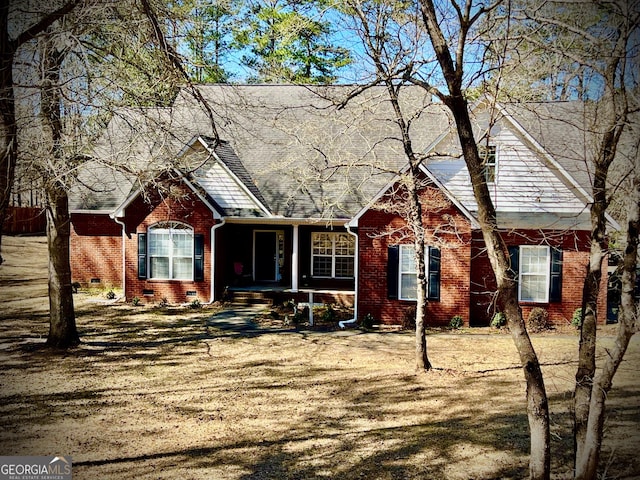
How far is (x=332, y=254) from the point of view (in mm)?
21062

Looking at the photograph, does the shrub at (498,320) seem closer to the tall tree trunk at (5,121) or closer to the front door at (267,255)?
the front door at (267,255)

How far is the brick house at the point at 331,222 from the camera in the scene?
53.5ft

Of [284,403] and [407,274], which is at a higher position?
[407,274]

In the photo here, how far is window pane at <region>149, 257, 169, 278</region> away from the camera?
19328 millimetres

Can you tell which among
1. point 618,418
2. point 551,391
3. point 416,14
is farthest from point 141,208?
Result: point 618,418

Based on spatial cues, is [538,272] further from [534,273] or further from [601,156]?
[601,156]

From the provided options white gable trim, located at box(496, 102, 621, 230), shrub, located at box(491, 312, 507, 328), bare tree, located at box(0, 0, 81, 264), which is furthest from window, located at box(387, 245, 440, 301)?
bare tree, located at box(0, 0, 81, 264)

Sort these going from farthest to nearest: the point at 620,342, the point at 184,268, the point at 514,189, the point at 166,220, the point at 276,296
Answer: the point at 276,296
the point at 184,268
the point at 166,220
the point at 514,189
the point at 620,342

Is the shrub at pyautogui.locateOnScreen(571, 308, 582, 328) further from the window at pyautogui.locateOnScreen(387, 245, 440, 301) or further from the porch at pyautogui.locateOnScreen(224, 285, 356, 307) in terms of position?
the porch at pyautogui.locateOnScreen(224, 285, 356, 307)

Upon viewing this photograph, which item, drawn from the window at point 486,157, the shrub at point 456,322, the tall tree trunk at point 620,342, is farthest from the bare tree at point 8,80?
the shrub at point 456,322

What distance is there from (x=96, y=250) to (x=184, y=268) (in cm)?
472

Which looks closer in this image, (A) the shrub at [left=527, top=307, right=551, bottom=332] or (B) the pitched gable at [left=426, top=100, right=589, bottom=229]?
(A) the shrub at [left=527, top=307, right=551, bottom=332]

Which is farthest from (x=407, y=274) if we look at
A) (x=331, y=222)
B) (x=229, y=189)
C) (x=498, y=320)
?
(x=229, y=189)

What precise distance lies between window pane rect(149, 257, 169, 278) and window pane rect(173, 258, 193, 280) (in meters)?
0.28
